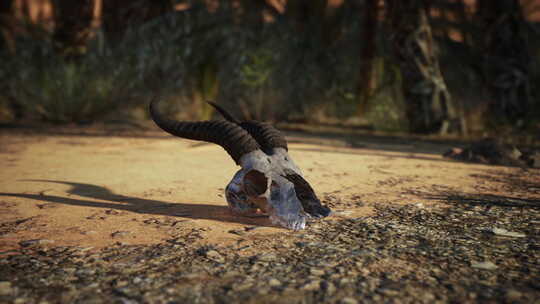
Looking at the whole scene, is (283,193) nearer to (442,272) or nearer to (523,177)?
(442,272)

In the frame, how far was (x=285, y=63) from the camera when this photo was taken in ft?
37.2

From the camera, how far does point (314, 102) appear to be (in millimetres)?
11234

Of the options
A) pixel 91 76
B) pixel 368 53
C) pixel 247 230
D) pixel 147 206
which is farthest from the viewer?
pixel 368 53

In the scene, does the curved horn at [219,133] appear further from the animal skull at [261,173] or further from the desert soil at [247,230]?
the desert soil at [247,230]

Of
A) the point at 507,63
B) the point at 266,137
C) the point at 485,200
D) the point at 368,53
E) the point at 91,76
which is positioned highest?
the point at 368,53

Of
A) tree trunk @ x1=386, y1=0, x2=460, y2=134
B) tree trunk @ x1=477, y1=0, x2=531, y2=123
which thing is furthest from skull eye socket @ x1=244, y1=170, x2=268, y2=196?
tree trunk @ x1=477, y1=0, x2=531, y2=123

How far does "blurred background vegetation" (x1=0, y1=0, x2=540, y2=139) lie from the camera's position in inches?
359

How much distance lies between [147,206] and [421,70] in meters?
6.98

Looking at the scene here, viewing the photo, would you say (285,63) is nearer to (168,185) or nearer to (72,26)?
(72,26)

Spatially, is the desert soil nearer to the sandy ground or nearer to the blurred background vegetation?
the sandy ground

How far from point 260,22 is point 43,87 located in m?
5.36

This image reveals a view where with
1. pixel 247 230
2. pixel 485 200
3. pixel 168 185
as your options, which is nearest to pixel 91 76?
pixel 168 185

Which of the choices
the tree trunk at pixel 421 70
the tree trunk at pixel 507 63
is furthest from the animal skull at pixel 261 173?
the tree trunk at pixel 507 63

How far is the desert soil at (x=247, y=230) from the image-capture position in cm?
196
